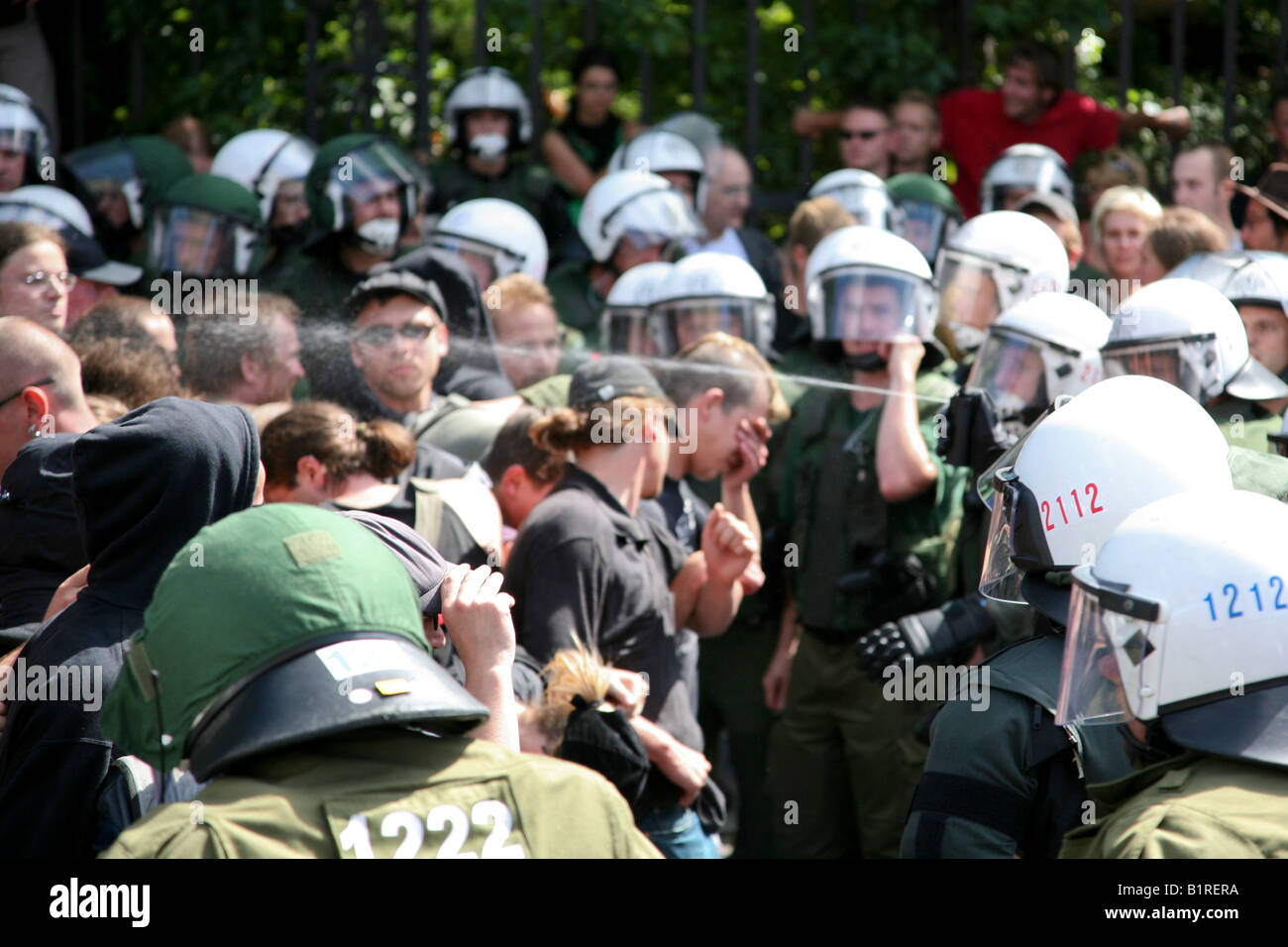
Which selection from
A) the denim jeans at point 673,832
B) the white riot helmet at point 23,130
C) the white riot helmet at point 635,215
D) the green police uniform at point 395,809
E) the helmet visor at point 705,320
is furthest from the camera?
the white riot helmet at point 23,130

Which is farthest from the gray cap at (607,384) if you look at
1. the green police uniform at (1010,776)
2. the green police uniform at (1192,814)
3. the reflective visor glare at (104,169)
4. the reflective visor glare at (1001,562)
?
the reflective visor glare at (104,169)

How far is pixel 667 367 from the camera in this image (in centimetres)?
562

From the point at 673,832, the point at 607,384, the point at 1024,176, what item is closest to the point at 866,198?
the point at 1024,176

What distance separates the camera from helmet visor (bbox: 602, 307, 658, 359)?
6.55 m

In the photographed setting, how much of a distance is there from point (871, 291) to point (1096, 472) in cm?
290

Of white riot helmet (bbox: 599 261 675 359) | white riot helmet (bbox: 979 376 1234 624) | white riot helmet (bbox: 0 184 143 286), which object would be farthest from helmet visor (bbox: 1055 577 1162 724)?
white riot helmet (bbox: 0 184 143 286)

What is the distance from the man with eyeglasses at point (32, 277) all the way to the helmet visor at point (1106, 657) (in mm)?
3955

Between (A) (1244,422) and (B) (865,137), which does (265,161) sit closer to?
(B) (865,137)

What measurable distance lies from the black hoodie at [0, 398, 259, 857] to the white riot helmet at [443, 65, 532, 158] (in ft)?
17.3

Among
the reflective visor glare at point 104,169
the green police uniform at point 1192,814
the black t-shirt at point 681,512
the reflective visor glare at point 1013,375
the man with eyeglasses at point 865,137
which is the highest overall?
the man with eyeglasses at point 865,137

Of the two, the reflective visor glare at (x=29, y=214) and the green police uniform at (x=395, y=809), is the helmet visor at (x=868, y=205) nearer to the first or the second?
the reflective visor glare at (x=29, y=214)

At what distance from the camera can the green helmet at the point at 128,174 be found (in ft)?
24.9

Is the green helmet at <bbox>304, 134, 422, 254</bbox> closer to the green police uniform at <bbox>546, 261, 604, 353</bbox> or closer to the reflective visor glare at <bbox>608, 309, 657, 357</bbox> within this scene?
the green police uniform at <bbox>546, 261, 604, 353</bbox>
